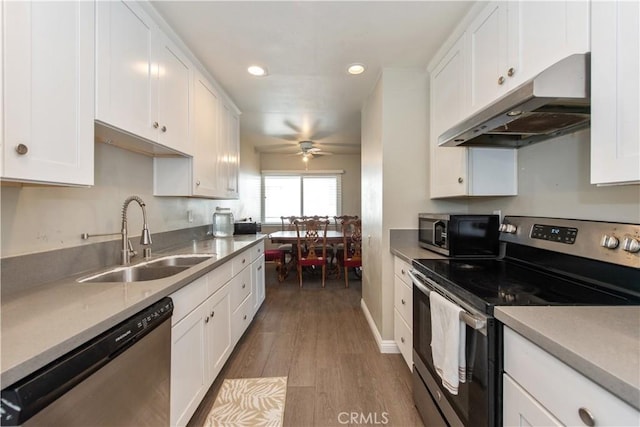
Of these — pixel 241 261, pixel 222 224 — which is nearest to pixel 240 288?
pixel 241 261

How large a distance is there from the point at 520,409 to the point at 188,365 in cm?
145

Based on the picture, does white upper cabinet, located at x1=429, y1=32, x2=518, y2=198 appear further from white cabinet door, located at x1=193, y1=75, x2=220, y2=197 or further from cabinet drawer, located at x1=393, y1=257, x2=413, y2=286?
white cabinet door, located at x1=193, y1=75, x2=220, y2=197

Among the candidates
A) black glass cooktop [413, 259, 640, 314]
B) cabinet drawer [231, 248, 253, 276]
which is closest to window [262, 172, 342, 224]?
cabinet drawer [231, 248, 253, 276]

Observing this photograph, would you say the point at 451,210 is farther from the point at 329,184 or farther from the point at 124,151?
the point at 329,184

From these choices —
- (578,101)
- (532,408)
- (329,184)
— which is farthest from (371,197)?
(329,184)

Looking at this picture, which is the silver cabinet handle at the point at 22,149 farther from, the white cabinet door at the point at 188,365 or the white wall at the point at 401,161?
the white wall at the point at 401,161

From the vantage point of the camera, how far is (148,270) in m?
1.62

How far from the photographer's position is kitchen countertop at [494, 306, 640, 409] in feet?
1.75

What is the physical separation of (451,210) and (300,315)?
1970mm

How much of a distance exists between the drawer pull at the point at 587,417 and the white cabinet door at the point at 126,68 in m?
1.92

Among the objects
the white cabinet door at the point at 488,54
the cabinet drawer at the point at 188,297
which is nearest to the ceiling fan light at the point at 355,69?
the white cabinet door at the point at 488,54

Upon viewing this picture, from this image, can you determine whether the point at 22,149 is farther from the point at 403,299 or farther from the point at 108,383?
the point at 403,299

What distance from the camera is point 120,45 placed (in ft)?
4.29

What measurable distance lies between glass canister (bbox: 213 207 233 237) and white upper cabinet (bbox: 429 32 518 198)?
249 centimetres
